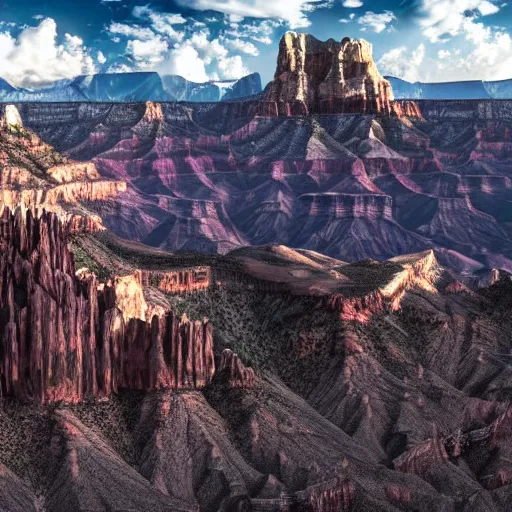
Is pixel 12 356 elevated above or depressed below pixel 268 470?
above

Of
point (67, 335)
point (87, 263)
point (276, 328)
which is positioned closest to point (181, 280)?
point (87, 263)

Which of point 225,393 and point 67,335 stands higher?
point 67,335

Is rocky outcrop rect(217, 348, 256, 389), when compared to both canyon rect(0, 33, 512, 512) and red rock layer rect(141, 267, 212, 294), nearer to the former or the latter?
canyon rect(0, 33, 512, 512)

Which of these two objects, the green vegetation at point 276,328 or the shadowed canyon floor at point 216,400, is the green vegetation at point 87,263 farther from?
the green vegetation at point 276,328

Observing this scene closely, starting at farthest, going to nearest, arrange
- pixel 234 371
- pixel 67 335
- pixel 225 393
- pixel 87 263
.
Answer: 1. pixel 87 263
2. pixel 234 371
3. pixel 225 393
4. pixel 67 335

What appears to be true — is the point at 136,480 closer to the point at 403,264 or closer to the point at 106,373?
the point at 106,373

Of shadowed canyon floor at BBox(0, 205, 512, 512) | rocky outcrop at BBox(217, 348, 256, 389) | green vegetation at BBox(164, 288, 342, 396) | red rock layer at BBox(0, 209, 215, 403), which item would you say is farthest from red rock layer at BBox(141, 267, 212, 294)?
rocky outcrop at BBox(217, 348, 256, 389)

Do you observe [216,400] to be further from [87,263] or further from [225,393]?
[87,263]

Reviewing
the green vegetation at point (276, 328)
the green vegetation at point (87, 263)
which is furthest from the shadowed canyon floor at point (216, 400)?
the green vegetation at point (87, 263)

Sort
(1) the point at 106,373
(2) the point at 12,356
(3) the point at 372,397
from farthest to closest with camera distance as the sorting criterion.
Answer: (3) the point at 372,397 → (1) the point at 106,373 → (2) the point at 12,356

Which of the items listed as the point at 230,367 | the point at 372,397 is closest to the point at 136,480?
the point at 230,367
